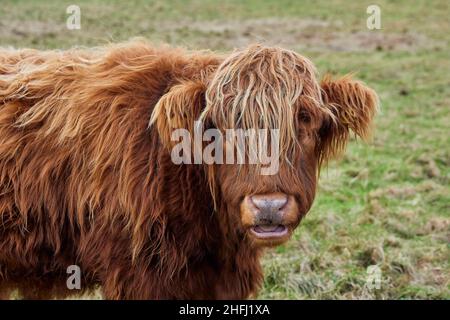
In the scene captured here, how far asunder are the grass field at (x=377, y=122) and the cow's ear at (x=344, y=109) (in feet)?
2.37

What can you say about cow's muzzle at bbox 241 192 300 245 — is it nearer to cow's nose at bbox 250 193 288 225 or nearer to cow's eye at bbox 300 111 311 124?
cow's nose at bbox 250 193 288 225

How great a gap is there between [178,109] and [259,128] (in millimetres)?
411

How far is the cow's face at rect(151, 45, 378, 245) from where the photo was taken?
3.18 m

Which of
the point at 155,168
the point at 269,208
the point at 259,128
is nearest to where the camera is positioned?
the point at 269,208

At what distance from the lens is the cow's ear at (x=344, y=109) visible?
3537 mm

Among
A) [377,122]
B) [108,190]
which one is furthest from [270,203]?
[377,122]

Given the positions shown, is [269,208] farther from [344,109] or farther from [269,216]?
[344,109]

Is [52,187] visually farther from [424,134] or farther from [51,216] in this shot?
[424,134]

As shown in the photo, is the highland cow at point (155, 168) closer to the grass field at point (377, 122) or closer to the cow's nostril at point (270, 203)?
the cow's nostril at point (270, 203)

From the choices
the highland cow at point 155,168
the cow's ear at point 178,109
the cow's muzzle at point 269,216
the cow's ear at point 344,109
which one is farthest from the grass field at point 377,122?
the cow's muzzle at point 269,216

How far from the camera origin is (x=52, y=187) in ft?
11.9

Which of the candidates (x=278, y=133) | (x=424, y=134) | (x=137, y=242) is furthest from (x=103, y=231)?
(x=424, y=134)

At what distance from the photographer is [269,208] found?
3104 millimetres
